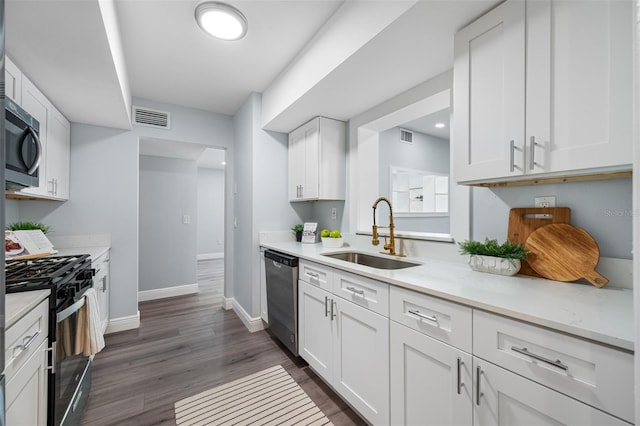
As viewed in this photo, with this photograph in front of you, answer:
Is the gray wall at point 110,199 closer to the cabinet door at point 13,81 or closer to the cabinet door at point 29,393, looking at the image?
the cabinet door at point 13,81

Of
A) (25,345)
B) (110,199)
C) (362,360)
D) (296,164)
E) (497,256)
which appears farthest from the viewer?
(296,164)

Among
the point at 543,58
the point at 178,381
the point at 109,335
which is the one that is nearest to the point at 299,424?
the point at 178,381

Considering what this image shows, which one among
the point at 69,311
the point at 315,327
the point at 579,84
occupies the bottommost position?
the point at 315,327

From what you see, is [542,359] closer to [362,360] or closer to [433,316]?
[433,316]

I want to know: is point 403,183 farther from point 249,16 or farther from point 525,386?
point 525,386

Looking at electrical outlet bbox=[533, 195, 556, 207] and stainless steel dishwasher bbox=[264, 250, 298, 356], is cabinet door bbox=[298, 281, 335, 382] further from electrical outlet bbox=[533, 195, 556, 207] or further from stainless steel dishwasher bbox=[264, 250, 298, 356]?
electrical outlet bbox=[533, 195, 556, 207]

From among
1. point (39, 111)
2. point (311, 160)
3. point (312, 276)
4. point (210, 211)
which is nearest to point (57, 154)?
point (39, 111)

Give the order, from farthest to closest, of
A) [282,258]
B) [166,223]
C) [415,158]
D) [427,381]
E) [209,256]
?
[209,256], [166,223], [415,158], [282,258], [427,381]

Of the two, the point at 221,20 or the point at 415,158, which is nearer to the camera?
the point at 221,20

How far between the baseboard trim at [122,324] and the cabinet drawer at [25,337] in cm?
208

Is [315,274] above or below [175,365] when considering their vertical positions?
above

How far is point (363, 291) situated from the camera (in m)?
1.51

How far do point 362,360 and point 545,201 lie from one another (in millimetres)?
1278

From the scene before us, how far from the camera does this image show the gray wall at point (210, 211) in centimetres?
749
